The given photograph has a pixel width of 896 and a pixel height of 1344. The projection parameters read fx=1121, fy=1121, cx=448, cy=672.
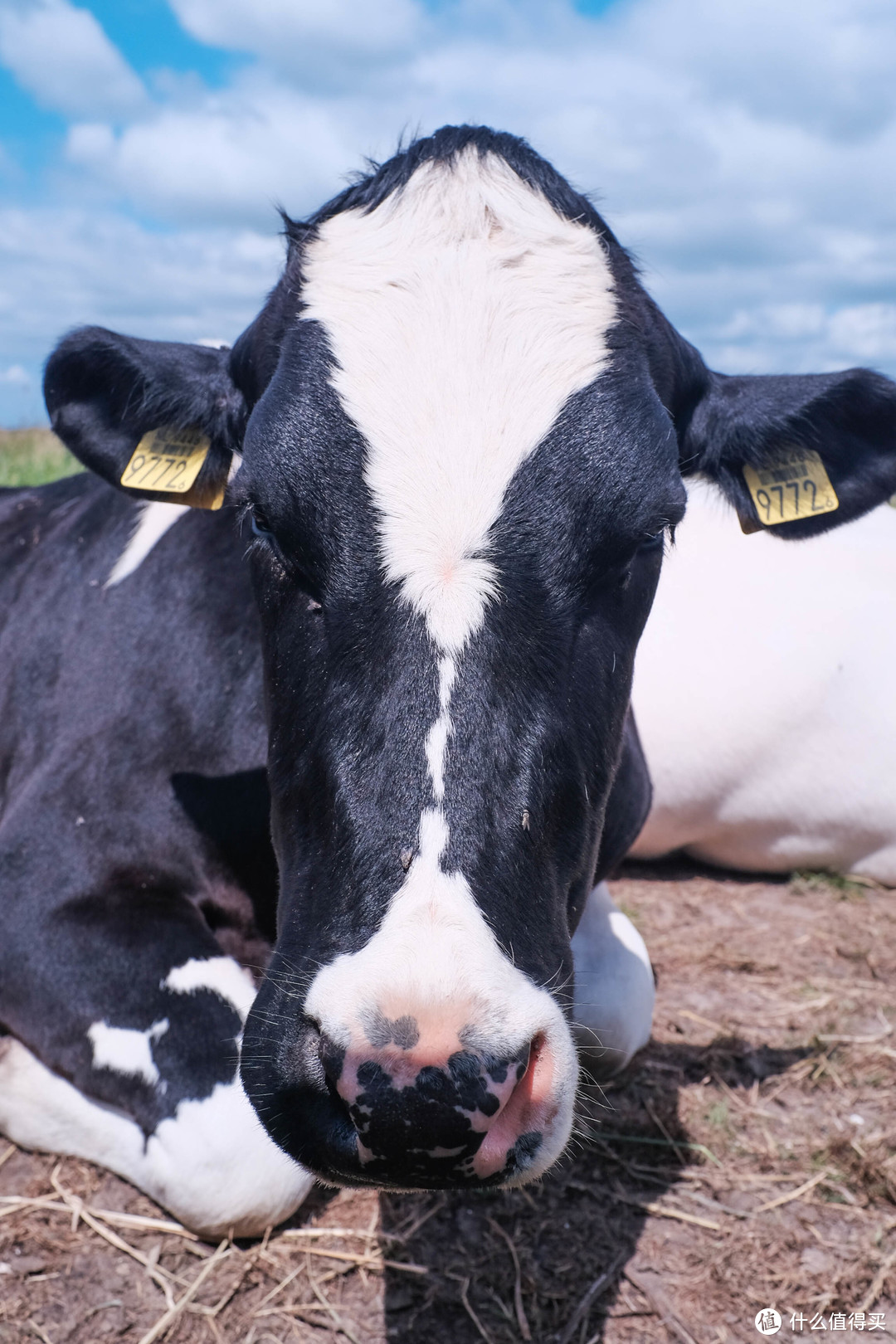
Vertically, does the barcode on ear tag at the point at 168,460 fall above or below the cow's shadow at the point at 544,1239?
above

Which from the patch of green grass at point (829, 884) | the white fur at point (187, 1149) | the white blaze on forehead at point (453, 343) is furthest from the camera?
the patch of green grass at point (829, 884)

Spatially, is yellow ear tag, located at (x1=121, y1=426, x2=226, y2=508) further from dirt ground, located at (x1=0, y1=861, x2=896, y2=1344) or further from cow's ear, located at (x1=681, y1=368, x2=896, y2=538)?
dirt ground, located at (x1=0, y1=861, x2=896, y2=1344)

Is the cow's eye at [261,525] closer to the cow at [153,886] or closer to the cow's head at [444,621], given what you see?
the cow's head at [444,621]

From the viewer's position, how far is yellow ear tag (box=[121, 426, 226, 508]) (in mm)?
3061

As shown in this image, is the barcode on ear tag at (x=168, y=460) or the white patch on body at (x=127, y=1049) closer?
the white patch on body at (x=127, y=1049)

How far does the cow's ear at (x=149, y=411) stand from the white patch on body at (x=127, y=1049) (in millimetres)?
1428

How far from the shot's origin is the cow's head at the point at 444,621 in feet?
5.68

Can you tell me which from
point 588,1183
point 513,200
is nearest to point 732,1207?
point 588,1183

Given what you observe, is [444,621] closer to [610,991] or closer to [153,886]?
[153,886]

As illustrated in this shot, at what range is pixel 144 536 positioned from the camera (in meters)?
3.86

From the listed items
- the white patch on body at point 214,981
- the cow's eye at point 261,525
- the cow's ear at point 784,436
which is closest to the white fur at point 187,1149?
the white patch on body at point 214,981

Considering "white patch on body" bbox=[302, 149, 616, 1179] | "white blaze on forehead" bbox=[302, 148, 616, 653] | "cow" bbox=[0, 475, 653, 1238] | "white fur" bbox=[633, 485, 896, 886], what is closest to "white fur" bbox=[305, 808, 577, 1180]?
"white patch on body" bbox=[302, 149, 616, 1179]

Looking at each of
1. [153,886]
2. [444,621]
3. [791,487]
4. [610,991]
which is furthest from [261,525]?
[610,991]

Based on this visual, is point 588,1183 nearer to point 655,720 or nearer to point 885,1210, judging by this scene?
point 885,1210
